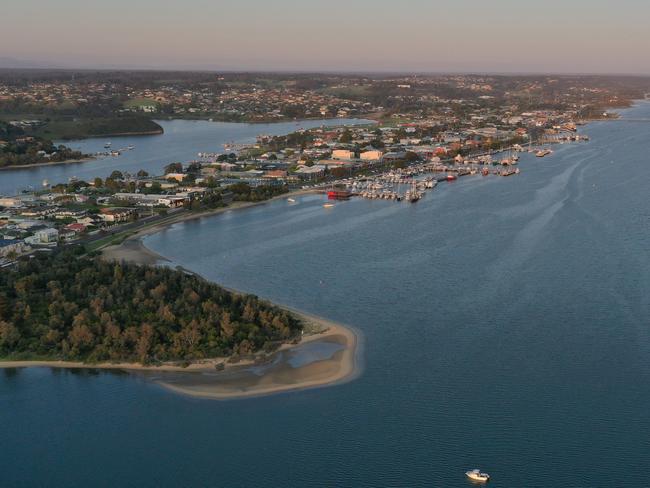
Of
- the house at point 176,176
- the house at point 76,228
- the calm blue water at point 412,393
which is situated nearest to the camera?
the calm blue water at point 412,393

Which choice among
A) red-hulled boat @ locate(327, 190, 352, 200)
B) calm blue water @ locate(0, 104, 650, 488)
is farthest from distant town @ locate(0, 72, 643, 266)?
calm blue water @ locate(0, 104, 650, 488)

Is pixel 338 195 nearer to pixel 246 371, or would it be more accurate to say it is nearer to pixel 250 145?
pixel 250 145

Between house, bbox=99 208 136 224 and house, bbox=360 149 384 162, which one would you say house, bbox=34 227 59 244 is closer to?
house, bbox=99 208 136 224

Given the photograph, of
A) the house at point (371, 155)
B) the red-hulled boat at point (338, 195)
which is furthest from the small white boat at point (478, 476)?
the house at point (371, 155)

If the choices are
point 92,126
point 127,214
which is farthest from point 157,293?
point 92,126

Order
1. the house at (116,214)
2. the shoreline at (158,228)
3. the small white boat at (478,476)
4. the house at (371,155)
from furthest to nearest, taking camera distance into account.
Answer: the house at (371,155) → the house at (116,214) → the shoreline at (158,228) → the small white boat at (478,476)

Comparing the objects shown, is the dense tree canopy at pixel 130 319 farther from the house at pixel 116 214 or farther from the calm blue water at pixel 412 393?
the house at pixel 116 214

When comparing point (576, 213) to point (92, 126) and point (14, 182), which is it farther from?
point (92, 126)
